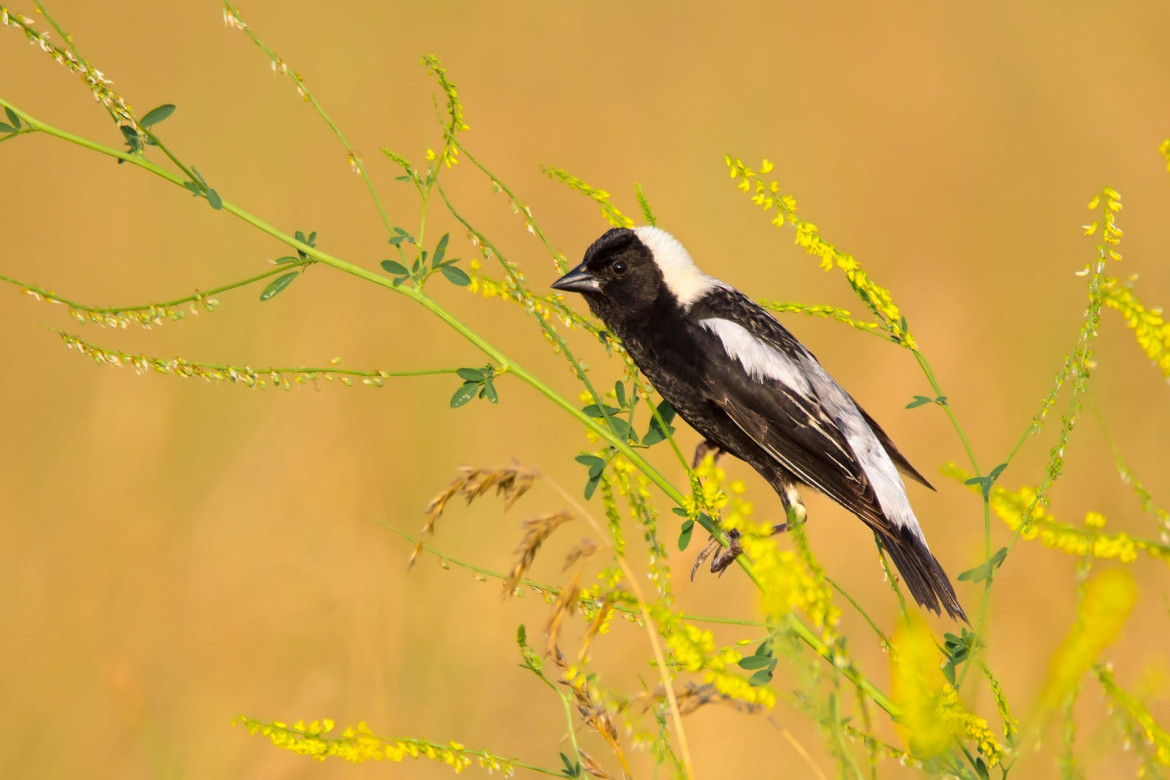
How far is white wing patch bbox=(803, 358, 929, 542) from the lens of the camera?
2.36 metres

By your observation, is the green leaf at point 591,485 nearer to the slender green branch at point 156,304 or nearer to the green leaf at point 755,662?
the green leaf at point 755,662

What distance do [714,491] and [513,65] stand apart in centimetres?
464

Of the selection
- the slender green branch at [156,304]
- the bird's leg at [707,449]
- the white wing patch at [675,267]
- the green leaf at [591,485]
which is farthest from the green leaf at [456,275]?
the bird's leg at [707,449]

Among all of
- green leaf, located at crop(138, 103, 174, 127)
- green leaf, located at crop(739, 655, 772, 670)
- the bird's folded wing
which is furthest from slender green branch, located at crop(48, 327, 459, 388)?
the bird's folded wing

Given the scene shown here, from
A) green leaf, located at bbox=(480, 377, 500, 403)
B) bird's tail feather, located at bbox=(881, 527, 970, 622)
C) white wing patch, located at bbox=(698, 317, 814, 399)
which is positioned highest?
white wing patch, located at bbox=(698, 317, 814, 399)

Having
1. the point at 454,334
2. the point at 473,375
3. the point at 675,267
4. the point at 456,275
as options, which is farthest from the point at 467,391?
the point at 454,334

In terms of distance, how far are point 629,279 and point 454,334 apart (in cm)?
193

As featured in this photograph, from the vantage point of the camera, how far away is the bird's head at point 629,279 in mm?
2592

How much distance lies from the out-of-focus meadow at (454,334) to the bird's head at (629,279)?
56 cm

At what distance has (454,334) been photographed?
175 inches

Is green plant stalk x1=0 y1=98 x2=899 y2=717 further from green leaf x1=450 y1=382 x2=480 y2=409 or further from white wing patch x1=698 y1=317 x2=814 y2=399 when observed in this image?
white wing patch x1=698 y1=317 x2=814 y2=399

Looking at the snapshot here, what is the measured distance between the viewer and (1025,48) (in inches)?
235

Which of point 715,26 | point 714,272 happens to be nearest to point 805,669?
point 714,272

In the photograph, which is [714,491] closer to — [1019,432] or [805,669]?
[805,669]
